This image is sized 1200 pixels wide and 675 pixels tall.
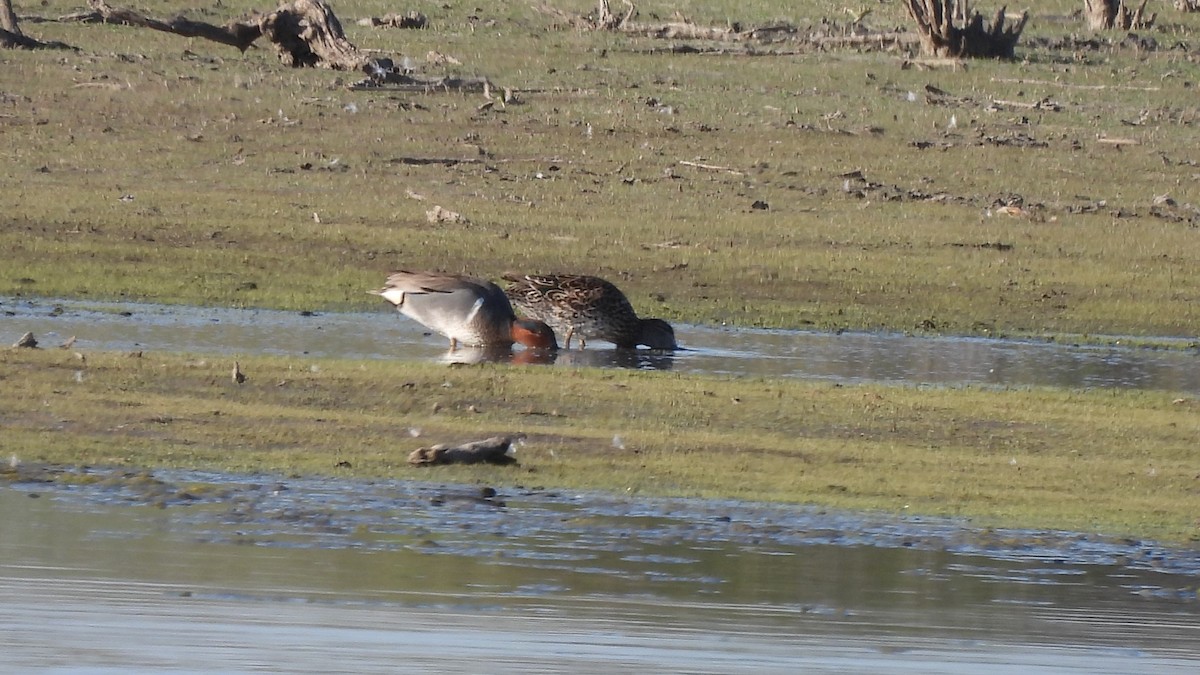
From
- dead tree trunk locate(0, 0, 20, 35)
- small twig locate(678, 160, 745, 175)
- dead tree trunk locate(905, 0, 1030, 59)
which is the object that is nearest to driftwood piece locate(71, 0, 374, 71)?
dead tree trunk locate(0, 0, 20, 35)

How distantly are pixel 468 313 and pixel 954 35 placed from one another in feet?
43.7

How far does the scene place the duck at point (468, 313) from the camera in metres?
12.5

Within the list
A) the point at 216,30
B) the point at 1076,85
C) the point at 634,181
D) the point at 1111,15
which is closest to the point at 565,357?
the point at 634,181

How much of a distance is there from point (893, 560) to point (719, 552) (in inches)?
24.3

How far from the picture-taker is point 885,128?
69.9 feet

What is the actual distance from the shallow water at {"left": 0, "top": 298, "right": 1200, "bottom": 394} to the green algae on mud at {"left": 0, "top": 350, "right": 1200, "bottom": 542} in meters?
0.88

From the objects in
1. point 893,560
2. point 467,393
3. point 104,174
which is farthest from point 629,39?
point 893,560

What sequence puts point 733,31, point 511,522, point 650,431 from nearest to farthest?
1. point 511,522
2. point 650,431
3. point 733,31

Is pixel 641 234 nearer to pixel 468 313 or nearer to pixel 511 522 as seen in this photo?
pixel 468 313

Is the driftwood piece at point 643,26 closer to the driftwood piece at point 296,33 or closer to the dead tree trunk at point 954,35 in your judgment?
the dead tree trunk at point 954,35

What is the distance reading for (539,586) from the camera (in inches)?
290

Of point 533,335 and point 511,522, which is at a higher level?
point 533,335

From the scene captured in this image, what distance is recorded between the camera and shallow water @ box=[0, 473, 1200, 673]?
6469 mm

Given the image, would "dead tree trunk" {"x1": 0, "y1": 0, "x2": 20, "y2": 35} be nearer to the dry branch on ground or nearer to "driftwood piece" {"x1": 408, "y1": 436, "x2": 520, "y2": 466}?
the dry branch on ground
